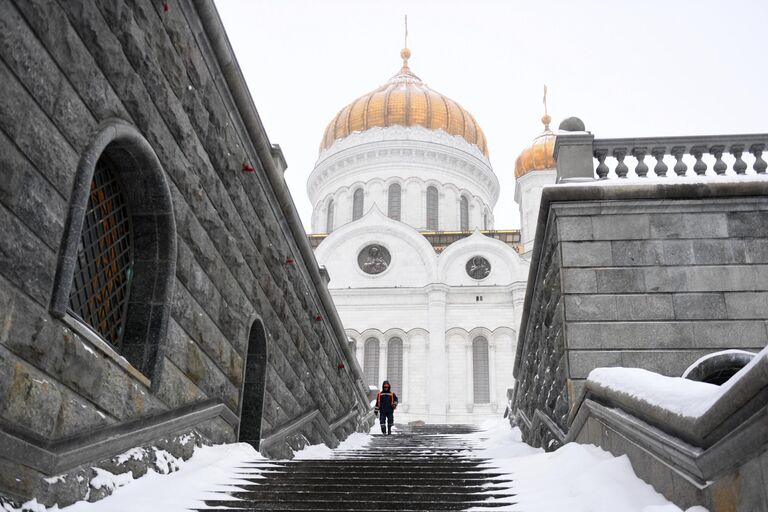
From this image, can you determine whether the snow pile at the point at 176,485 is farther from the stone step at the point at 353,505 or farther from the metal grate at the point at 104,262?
the metal grate at the point at 104,262

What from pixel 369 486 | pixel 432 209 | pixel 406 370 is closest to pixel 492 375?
pixel 406 370

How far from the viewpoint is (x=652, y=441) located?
517 centimetres

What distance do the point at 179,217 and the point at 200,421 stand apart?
1.91 m

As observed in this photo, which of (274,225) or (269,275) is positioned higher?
(274,225)

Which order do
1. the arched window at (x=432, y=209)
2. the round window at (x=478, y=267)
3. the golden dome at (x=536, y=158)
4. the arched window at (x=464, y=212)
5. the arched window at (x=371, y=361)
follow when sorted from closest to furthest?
the arched window at (x=371, y=361), the round window at (x=478, y=267), the arched window at (x=432, y=209), the golden dome at (x=536, y=158), the arched window at (x=464, y=212)

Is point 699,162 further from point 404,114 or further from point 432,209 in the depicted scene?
point 404,114

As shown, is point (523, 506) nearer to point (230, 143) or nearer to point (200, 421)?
point (200, 421)

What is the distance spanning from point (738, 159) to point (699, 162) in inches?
18.8

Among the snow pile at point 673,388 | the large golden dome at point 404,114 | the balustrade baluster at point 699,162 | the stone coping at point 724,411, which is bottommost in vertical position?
the stone coping at point 724,411

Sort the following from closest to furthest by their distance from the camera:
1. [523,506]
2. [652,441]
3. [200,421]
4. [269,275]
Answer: [652,441] < [523,506] < [200,421] < [269,275]

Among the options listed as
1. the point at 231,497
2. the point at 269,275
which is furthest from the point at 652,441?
the point at 269,275

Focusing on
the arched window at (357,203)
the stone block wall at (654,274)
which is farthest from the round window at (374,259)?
the stone block wall at (654,274)

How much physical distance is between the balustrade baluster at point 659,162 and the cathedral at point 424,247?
65.4 feet

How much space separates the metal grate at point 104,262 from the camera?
19.1ft
